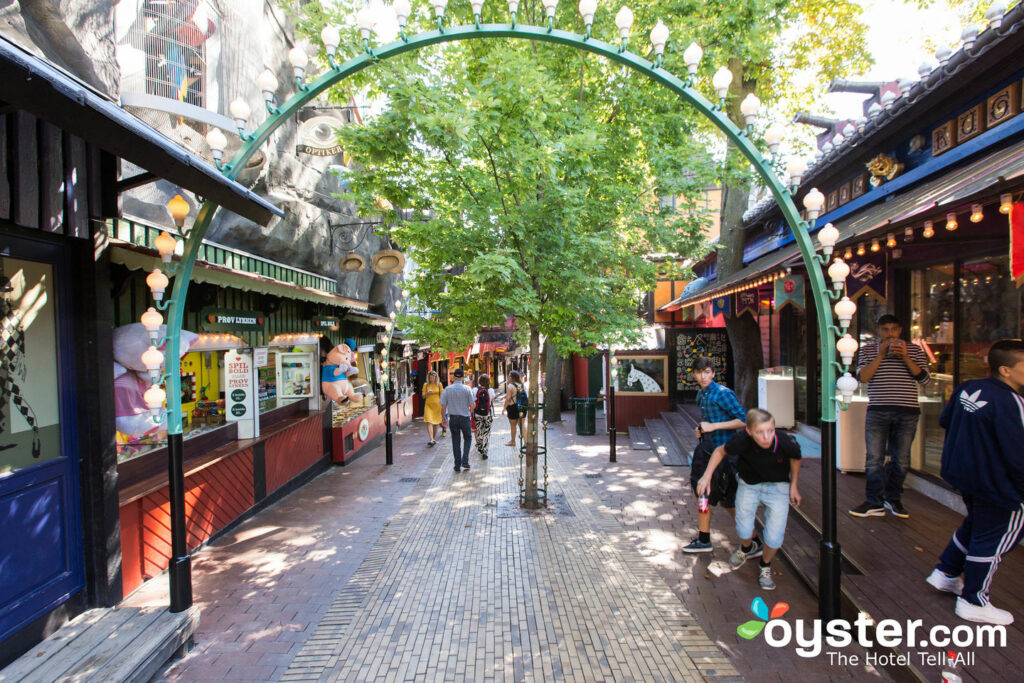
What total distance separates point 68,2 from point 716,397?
375 inches

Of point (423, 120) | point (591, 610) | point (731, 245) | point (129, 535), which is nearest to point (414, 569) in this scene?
point (591, 610)

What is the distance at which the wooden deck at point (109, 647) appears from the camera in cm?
342

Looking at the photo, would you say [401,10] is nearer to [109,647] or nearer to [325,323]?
[109,647]

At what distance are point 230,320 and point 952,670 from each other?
814cm

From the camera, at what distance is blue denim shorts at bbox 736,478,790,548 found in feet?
15.2

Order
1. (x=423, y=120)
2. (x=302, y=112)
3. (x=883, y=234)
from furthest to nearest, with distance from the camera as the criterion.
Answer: (x=302, y=112)
(x=423, y=120)
(x=883, y=234)

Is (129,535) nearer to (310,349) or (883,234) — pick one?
(310,349)

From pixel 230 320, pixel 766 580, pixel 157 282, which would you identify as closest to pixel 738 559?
pixel 766 580

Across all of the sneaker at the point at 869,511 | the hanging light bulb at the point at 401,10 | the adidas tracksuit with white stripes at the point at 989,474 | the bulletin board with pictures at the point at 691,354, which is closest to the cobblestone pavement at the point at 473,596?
the adidas tracksuit with white stripes at the point at 989,474

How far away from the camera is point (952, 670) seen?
3.19 m

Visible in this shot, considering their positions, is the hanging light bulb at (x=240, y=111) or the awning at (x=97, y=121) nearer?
the awning at (x=97, y=121)

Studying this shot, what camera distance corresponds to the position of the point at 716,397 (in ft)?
18.1

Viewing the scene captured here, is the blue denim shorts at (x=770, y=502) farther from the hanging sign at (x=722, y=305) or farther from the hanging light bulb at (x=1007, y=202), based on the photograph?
the hanging sign at (x=722, y=305)

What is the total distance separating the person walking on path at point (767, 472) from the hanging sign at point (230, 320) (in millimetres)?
6322
